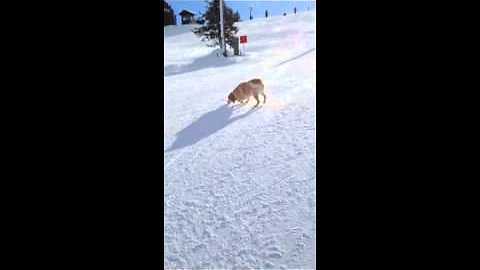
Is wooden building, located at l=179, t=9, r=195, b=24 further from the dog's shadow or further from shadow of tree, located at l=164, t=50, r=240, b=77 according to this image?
the dog's shadow

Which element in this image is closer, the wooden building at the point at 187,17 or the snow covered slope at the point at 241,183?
the snow covered slope at the point at 241,183

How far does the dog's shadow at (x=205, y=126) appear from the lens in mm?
4379

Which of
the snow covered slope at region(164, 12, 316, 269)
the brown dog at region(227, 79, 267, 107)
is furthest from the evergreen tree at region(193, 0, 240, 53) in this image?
the snow covered slope at region(164, 12, 316, 269)

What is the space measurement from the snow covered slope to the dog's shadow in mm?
15

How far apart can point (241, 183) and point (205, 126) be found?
1.92 m

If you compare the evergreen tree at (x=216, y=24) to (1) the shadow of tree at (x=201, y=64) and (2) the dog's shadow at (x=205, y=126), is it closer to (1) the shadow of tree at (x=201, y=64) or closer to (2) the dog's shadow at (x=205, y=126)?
(1) the shadow of tree at (x=201, y=64)

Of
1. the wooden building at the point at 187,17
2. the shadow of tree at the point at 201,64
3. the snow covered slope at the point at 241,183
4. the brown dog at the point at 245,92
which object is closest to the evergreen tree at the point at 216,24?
the shadow of tree at the point at 201,64

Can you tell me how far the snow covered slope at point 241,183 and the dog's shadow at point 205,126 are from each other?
0.05 feet

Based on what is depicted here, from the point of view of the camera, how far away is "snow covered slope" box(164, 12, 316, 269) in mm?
2275
